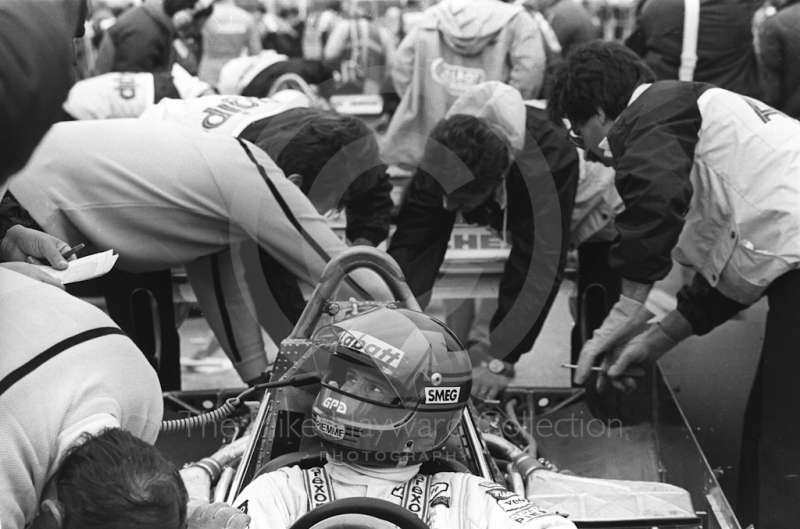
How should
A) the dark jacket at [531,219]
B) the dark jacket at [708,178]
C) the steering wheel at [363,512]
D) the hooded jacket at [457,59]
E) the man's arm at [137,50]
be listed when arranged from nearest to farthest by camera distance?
the steering wheel at [363,512] < the dark jacket at [708,178] < the dark jacket at [531,219] < the hooded jacket at [457,59] < the man's arm at [137,50]

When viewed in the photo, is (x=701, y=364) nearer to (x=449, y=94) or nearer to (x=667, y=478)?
(x=667, y=478)

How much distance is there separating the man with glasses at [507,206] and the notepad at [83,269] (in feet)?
5.03

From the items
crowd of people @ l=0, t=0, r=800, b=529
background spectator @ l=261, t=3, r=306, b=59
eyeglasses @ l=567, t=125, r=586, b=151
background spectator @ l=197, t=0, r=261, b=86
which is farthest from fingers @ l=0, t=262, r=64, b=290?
background spectator @ l=261, t=3, r=306, b=59

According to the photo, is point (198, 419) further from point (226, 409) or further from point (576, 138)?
point (576, 138)

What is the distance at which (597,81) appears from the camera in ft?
9.79

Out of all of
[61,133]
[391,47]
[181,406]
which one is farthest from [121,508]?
[391,47]

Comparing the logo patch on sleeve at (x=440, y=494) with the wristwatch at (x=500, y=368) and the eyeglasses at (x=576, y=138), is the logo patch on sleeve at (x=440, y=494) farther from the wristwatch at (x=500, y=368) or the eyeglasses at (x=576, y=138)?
the eyeglasses at (x=576, y=138)

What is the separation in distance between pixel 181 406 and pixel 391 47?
229 inches

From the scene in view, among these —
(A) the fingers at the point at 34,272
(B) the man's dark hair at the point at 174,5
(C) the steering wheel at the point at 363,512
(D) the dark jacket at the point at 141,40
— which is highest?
(A) the fingers at the point at 34,272

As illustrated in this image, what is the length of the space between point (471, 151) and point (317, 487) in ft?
4.80

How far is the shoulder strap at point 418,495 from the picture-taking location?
222 centimetres

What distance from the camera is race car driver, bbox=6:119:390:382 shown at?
2713 millimetres

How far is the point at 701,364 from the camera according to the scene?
4477 millimetres

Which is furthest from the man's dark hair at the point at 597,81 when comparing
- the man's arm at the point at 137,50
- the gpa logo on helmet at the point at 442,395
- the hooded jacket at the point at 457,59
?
the man's arm at the point at 137,50
